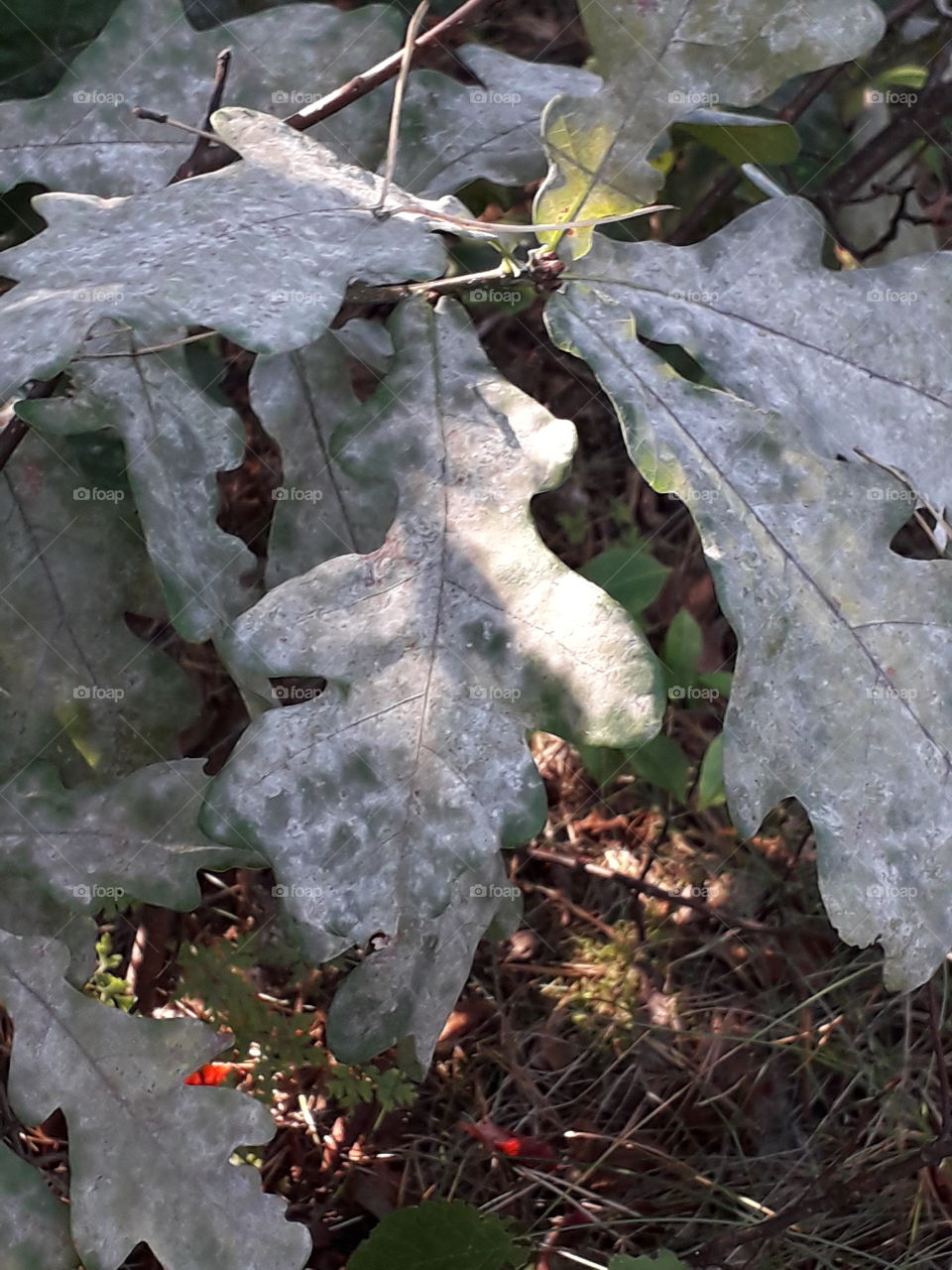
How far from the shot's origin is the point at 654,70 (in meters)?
0.97

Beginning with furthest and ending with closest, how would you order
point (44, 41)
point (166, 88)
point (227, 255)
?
point (44, 41)
point (166, 88)
point (227, 255)

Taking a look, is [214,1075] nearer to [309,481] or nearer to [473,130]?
[309,481]

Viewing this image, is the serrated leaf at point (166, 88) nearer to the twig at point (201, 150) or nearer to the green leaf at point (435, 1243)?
the twig at point (201, 150)

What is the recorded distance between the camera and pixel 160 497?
99 centimetres

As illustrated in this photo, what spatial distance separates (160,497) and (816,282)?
0.59m

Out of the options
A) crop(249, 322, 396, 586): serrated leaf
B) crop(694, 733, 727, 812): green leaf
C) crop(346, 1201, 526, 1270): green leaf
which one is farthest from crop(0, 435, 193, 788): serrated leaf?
crop(694, 733, 727, 812): green leaf

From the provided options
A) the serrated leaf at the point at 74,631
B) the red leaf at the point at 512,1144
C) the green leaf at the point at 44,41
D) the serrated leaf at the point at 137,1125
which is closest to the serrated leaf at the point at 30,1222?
the serrated leaf at the point at 137,1125

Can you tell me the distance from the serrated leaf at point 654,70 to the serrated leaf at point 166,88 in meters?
0.32

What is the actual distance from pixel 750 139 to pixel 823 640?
2.18 ft

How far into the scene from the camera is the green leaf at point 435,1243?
1.12 meters

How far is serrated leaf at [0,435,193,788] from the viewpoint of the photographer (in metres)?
1.16

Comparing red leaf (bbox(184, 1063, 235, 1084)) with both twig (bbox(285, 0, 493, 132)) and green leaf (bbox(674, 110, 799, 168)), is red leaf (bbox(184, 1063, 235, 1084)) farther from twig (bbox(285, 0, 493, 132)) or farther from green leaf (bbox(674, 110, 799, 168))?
green leaf (bbox(674, 110, 799, 168))

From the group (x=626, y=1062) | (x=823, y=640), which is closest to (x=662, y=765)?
(x=626, y=1062)

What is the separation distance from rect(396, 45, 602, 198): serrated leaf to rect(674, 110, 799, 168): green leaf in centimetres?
16
